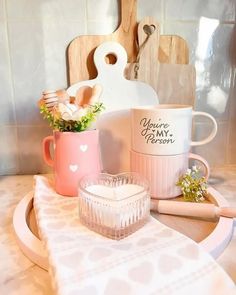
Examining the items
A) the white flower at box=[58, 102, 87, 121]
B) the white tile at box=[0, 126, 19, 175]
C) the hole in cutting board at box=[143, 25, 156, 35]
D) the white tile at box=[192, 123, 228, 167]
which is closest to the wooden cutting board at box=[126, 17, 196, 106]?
the hole in cutting board at box=[143, 25, 156, 35]

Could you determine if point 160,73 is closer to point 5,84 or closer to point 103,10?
point 103,10

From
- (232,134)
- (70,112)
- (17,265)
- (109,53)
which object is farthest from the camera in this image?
(232,134)

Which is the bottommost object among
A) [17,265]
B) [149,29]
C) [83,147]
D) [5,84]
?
[17,265]

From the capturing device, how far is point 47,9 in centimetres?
66

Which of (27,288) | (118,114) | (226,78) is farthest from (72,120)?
(226,78)

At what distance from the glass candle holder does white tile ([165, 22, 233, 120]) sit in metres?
0.39

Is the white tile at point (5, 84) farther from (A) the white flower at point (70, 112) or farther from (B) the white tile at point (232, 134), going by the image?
(B) the white tile at point (232, 134)

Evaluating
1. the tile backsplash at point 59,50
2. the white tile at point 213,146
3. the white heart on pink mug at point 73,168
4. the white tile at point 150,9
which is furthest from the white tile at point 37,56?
the white tile at point 213,146

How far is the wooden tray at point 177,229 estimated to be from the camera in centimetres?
38

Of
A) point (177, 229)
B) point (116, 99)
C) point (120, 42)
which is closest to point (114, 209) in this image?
point (177, 229)

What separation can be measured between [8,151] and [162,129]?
0.43 metres

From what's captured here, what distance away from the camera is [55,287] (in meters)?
0.30

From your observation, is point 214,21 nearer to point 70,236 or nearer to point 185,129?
point 185,129

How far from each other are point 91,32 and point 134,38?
106mm
